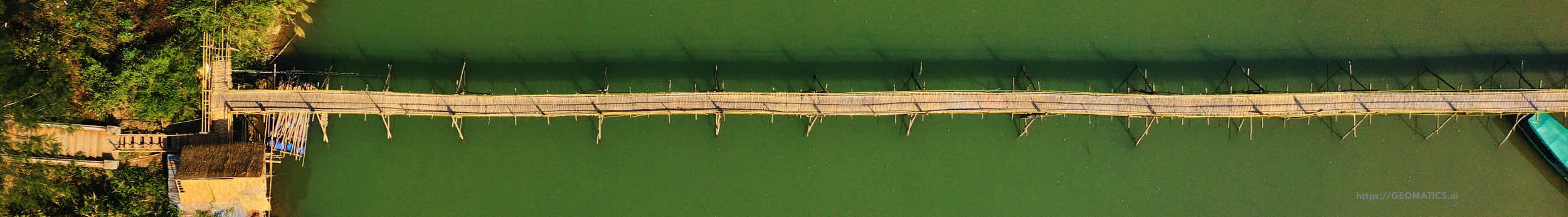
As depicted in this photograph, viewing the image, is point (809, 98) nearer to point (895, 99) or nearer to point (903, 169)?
point (895, 99)

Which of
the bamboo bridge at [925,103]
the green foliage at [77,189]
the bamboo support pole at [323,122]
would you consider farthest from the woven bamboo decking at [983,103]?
the green foliage at [77,189]

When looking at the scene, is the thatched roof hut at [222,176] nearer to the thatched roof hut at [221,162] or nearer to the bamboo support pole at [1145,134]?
the thatched roof hut at [221,162]

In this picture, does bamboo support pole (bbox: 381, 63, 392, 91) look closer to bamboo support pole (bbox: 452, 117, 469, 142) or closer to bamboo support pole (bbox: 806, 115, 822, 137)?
bamboo support pole (bbox: 452, 117, 469, 142)

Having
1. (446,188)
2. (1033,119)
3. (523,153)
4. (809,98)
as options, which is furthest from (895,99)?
(446,188)

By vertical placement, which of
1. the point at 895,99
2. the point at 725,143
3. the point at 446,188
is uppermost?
the point at 895,99


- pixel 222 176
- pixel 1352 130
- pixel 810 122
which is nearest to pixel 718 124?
pixel 810 122

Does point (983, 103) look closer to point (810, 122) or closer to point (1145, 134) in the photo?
point (810, 122)
